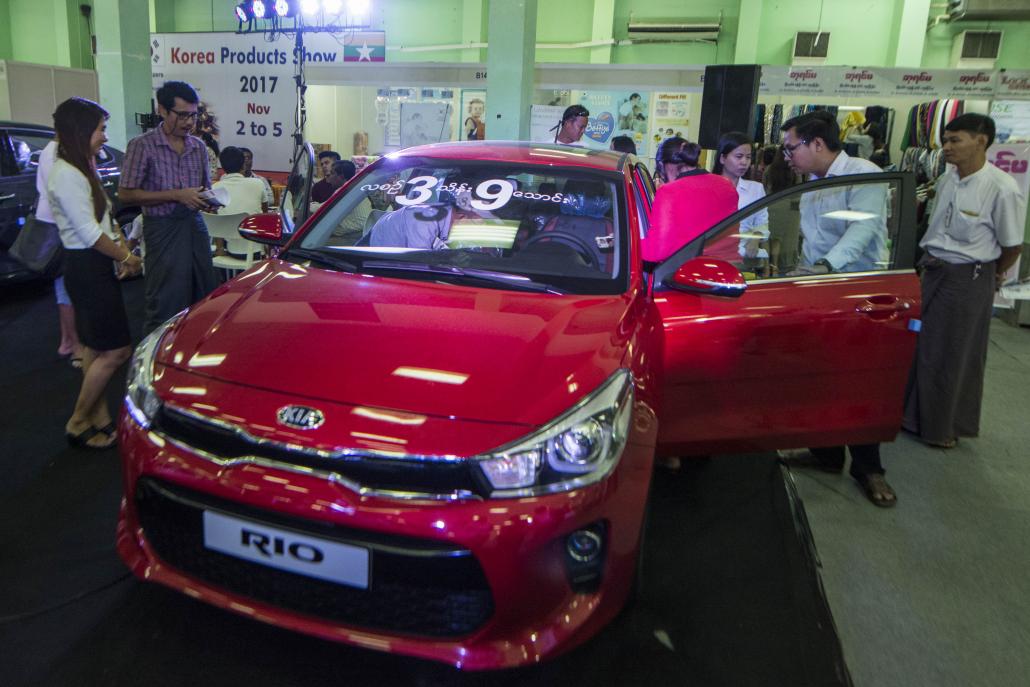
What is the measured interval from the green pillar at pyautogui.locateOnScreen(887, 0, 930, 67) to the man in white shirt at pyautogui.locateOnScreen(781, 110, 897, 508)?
10085 mm

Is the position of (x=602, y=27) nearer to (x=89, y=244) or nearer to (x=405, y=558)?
(x=89, y=244)

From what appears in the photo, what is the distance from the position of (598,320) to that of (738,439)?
100 centimetres

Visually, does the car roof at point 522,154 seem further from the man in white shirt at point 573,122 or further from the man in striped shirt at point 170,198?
the man in white shirt at point 573,122

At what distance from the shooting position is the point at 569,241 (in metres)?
2.64

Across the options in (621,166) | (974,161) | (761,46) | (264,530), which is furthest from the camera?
(761,46)

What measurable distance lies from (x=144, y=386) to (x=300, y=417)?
1.63ft

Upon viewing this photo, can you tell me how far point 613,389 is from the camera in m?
1.88

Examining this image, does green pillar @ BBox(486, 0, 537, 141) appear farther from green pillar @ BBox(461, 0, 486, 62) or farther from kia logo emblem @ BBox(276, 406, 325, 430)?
kia logo emblem @ BBox(276, 406, 325, 430)

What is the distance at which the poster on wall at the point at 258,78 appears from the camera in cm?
903

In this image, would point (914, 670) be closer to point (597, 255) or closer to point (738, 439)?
point (738, 439)

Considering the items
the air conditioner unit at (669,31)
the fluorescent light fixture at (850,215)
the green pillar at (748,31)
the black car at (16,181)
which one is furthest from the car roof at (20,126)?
the green pillar at (748,31)

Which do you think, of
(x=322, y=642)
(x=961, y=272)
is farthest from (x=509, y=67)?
(x=322, y=642)

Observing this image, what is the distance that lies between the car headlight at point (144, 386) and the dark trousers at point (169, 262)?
1.88m

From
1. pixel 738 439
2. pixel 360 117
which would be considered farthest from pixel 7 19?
pixel 738 439
